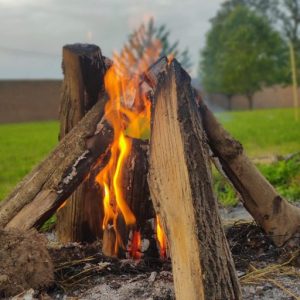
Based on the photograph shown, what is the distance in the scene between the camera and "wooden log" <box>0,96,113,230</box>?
2.75m

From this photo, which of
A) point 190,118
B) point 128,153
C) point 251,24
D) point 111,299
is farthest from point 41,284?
point 251,24

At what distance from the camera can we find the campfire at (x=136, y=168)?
2.44 m

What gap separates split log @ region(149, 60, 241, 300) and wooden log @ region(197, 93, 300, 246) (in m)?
0.31

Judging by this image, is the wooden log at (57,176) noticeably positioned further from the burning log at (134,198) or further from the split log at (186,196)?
the split log at (186,196)

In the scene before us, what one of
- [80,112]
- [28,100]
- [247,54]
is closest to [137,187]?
[80,112]

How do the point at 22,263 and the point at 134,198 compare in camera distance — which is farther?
the point at 134,198

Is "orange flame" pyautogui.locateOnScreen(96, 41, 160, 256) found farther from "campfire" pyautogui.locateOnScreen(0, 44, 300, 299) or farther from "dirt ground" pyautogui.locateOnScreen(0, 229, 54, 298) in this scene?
"dirt ground" pyautogui.locateOnScreen(0, 229, 54, 298)

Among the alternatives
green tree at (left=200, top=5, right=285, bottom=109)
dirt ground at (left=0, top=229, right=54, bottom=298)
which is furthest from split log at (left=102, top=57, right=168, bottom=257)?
green tree at (left=200, top=5, right=285, bottom=109)

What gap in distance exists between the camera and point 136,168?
9.70 ft

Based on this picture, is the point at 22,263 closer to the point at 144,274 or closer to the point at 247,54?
the point at 144,274

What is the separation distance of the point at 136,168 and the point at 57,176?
1.50ft

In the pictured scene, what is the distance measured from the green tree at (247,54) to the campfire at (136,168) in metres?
38.8

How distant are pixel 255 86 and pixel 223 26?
648 cm

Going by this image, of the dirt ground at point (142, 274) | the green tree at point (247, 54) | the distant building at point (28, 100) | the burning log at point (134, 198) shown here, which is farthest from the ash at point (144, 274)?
the green tree at point (247, 54)
